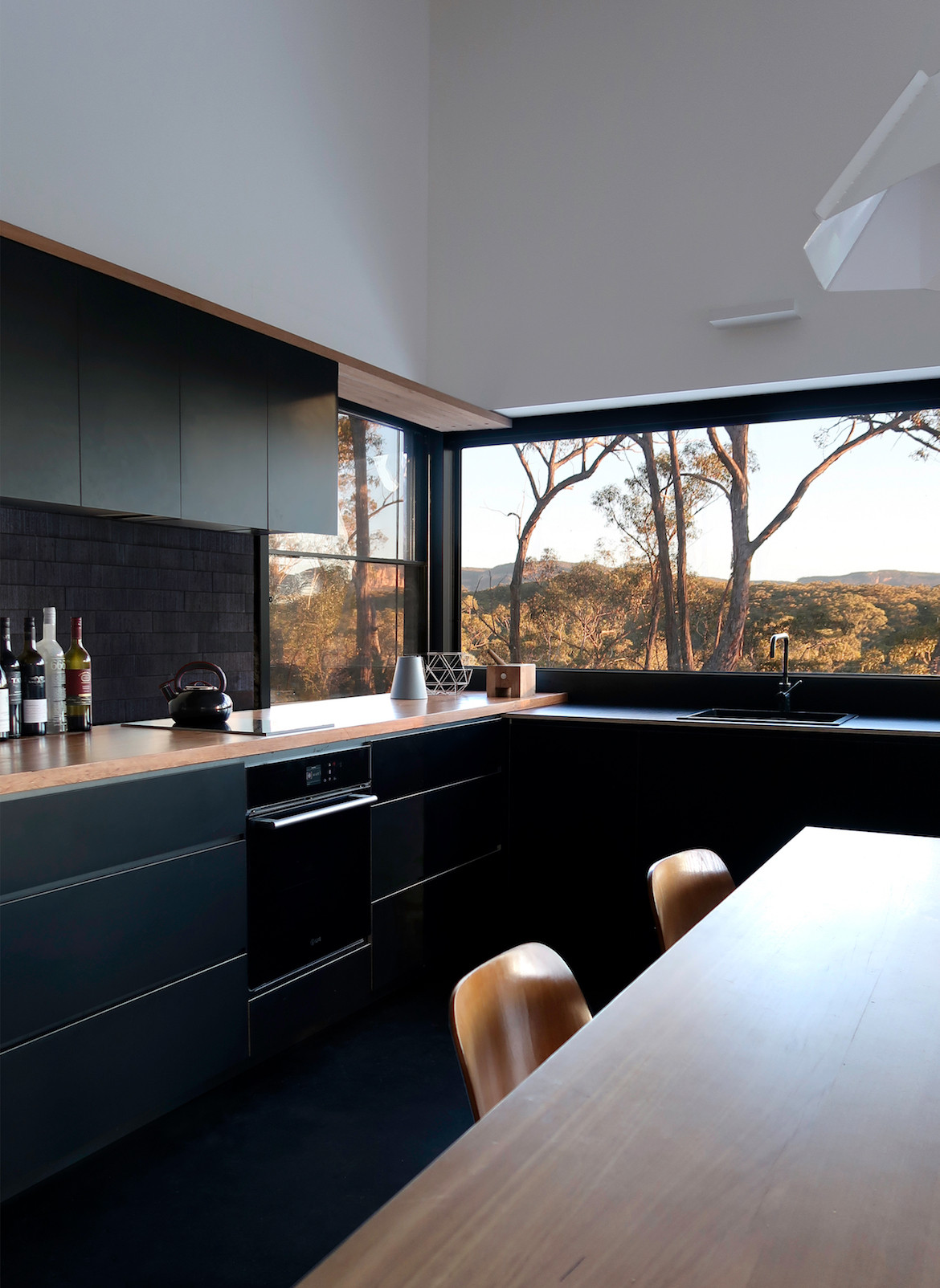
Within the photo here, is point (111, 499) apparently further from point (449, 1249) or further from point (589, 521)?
point (589, 521)

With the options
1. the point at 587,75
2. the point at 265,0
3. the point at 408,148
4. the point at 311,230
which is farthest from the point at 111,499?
the point at 587,75

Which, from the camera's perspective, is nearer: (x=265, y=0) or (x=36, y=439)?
(x=36, y=439)

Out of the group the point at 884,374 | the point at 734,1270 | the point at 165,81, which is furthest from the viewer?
the point at 884,374

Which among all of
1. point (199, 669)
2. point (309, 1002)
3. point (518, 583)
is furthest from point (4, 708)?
point (518, 583)

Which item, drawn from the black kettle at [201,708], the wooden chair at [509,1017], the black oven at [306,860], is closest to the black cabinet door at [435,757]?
the black oven at [306,860]

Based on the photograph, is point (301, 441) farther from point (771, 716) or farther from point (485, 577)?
point (771, 716)

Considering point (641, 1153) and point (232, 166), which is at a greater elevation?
point (232, 166)

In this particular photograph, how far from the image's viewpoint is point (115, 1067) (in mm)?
2354

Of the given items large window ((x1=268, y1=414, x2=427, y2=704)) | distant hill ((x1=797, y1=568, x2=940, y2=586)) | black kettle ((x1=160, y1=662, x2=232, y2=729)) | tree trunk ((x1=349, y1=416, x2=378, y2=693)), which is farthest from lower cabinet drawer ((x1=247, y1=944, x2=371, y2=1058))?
distant hill ((x1=797, y1=568, x2=940, y2=586))

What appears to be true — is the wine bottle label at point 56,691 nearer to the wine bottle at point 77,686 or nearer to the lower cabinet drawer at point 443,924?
the wine bottle at point 77,686

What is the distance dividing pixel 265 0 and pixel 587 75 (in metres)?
1.50

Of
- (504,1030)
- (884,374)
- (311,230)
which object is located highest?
(311,230)

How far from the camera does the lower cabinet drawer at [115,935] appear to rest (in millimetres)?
2129

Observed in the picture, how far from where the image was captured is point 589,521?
558 cm
